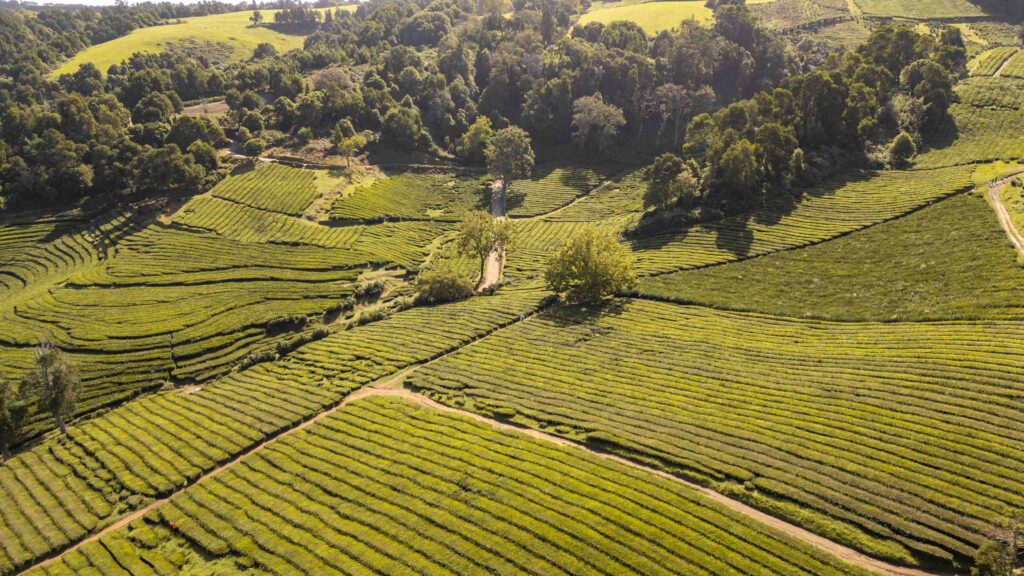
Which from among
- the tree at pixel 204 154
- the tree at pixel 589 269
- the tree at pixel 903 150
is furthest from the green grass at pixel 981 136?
the tree at pixel 204 154

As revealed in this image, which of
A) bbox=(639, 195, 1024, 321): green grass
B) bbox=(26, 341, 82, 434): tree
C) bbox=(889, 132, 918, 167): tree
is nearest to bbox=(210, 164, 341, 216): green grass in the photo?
bbox=(26, 341, 82, 434): tree

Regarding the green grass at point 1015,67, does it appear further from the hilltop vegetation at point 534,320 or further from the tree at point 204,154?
the tree at point 204,154

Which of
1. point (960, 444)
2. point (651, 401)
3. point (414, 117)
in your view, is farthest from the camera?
point (414, 117)

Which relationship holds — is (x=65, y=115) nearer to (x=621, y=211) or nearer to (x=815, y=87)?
(x=621, y=211)

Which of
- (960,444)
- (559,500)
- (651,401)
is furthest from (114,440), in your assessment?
(960,444)

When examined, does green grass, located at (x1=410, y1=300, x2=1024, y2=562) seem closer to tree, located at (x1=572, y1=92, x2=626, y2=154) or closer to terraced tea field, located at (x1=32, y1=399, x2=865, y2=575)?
terraced tea field, located at (x1=32, y1=399, x2=865, y2=575)

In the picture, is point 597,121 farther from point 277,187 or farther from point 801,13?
point 801,13

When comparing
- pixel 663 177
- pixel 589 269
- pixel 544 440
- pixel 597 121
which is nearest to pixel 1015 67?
pixel 597 121
